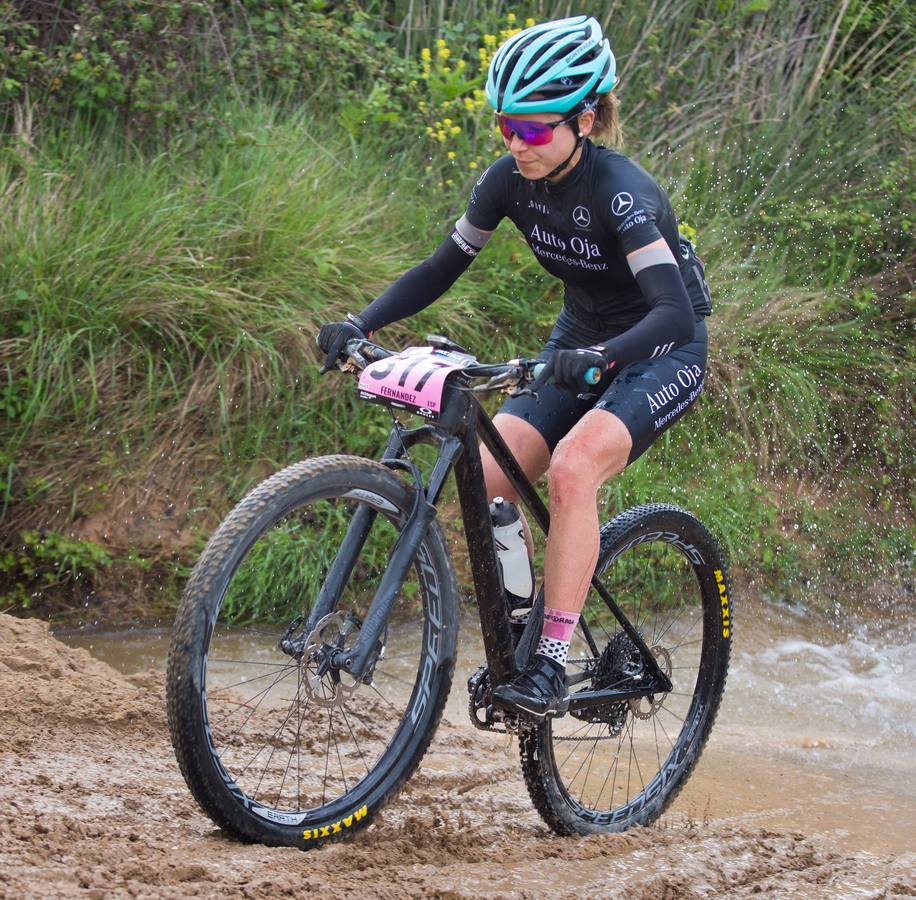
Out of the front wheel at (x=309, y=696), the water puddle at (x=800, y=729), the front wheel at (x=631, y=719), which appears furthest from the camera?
the water puddle at (x=800, y=729)

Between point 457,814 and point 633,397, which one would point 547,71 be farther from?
point 457,814

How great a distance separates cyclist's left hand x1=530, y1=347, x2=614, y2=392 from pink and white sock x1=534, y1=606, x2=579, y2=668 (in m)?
0.76

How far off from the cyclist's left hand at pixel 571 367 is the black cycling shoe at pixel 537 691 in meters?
0.89

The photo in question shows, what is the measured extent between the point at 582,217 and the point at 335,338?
35.6 inches

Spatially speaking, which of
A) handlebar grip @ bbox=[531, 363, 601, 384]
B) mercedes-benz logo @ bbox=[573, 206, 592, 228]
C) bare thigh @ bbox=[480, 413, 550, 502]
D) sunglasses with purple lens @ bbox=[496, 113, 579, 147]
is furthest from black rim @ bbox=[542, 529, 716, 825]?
sunglasses with purple lens @ bbox=[496, 113, 579, 147]

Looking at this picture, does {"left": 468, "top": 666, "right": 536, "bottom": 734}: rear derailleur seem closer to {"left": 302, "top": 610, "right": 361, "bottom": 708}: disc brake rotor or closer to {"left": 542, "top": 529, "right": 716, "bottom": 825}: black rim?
{"left": 542, "top": 529, "right": 716, "bottom": 825}: black rim

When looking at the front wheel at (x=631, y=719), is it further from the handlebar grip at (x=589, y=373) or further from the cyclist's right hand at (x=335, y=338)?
the cyclist's right hand at (x=335, y=338)

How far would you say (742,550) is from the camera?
7.09 meters

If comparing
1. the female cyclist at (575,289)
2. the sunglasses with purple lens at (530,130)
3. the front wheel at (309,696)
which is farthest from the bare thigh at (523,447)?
the sunglasses with purple lens at (530,130)

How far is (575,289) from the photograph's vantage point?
426 cm

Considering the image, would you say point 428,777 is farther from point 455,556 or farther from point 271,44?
point 271,44

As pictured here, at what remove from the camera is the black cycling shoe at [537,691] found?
3637 mm

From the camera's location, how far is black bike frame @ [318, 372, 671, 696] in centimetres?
323

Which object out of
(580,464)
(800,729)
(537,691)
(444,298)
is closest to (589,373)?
(580,464)
